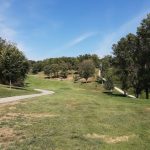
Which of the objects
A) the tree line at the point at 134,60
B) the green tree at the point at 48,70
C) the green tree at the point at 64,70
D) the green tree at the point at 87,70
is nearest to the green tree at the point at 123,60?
the tree line at the point at 134,60

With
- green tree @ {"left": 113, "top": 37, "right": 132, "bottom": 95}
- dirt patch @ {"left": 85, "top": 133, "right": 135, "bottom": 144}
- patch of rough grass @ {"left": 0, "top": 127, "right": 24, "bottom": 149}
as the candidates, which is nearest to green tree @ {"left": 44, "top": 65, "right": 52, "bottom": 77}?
green tree @ {"left": 113, "top": 37, "right": 132, "bottom": 95}

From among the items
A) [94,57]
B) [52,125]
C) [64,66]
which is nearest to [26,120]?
[52,125]

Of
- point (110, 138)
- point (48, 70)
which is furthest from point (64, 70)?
point (110, 138)

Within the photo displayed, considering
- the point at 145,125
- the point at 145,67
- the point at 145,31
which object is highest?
the point at 145,31

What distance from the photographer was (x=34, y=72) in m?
144

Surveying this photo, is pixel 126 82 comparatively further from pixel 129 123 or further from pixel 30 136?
pixel 30 136

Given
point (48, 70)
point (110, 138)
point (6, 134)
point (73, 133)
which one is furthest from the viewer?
point (48, 70)

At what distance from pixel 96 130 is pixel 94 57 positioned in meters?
121

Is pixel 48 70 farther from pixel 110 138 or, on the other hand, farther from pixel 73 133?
pixel 110 138

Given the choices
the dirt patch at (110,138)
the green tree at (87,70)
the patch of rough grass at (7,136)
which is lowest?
the dirt patch at (110,138)

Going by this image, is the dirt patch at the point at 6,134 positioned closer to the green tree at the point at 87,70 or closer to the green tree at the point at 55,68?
the green tree at the point at 87,70

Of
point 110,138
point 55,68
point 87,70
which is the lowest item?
point 110,138

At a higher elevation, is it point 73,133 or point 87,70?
point 87,70

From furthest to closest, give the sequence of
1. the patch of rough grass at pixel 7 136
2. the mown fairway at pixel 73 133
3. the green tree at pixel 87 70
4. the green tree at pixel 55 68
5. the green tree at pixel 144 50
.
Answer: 1. the green tree at pixel 55 68
2. the green tree at pixel 87 70
3. the green tree at pixel 144 50
4. the patch of rough grass at pixel 7 136
5. the mown fairway at pixel 73 133
